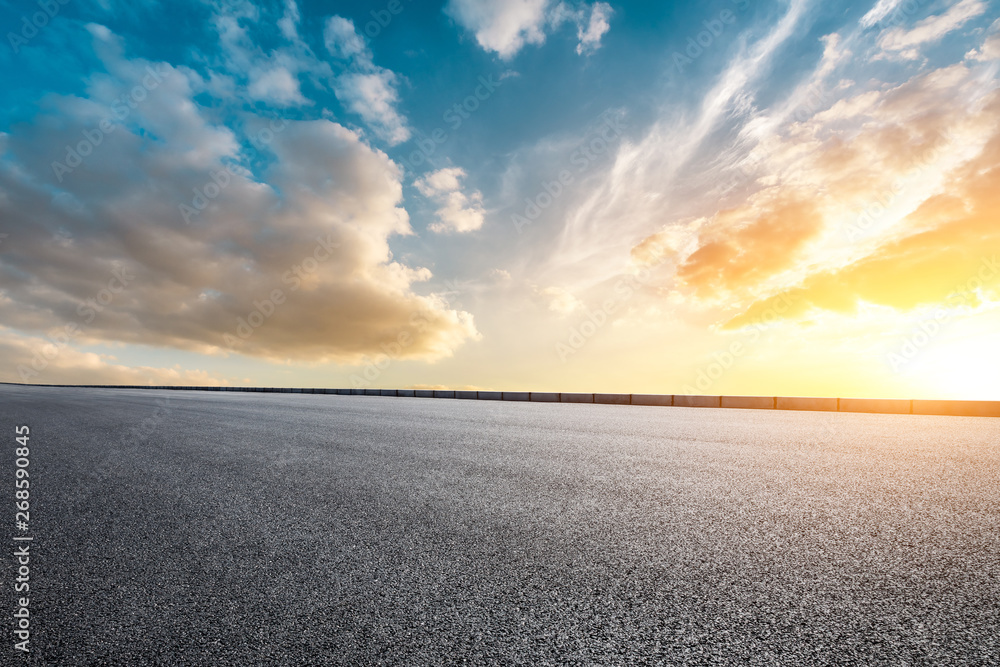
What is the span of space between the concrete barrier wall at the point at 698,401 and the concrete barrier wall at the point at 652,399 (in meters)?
0.27

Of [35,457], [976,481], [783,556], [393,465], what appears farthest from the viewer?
[35,457]

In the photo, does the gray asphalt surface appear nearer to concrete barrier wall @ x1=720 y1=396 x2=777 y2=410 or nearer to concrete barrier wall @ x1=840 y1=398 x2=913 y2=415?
concrete barrier wall @ x1=840 y1=398 x2=913 y2=415

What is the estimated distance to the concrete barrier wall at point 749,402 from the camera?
1745 centimetres

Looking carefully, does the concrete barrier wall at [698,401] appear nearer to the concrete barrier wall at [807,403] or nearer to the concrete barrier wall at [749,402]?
the concrete barrier wall at [749,402]

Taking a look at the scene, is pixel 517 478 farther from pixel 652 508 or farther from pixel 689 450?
pixel 689 450

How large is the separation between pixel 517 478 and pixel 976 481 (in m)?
4.36

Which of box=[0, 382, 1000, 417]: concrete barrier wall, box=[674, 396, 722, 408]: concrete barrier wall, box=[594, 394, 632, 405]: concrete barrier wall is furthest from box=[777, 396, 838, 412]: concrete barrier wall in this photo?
box=[594, 394, 632, 405]: concrete barrier wall

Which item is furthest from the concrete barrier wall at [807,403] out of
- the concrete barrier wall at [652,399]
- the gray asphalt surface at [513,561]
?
the gray asphalt surface at [513,561]

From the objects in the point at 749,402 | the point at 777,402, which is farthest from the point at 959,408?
the point at 749,402

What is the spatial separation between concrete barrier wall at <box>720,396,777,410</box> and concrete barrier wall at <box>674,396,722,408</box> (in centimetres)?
22

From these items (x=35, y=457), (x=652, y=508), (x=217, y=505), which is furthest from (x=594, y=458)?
(x=35, y=457)

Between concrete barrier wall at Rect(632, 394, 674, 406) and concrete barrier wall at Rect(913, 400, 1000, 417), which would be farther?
concrete barrier wall at Rect(632, 394, 674, 406)

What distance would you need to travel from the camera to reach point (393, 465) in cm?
548

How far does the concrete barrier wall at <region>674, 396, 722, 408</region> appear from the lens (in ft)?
61.0
